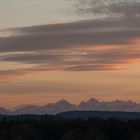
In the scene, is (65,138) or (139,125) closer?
(65,138)

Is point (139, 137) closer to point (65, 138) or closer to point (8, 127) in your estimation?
point (65, 138)

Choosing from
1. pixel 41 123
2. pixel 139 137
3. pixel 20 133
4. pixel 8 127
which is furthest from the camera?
pixel 41 123

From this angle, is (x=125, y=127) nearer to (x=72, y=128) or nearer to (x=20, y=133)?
(x=72, y=128)

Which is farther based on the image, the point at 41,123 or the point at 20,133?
the point at 41,123

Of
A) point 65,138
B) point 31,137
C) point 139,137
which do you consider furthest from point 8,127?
point 139,137

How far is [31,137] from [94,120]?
3144 centimetres

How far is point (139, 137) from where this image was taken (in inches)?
5162

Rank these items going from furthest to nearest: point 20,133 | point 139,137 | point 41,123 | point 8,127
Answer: point 41,123 < point 8,127 < point 20,133 < point 139,137

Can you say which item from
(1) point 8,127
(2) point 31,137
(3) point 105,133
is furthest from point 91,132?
(1) point 8,127

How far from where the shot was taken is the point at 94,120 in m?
172

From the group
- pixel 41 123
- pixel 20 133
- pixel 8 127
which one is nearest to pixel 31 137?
pixel 20 133

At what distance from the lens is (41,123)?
169 m

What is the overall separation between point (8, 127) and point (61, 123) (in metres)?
15.4

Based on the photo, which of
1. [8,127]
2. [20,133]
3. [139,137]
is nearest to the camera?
[139,137]
